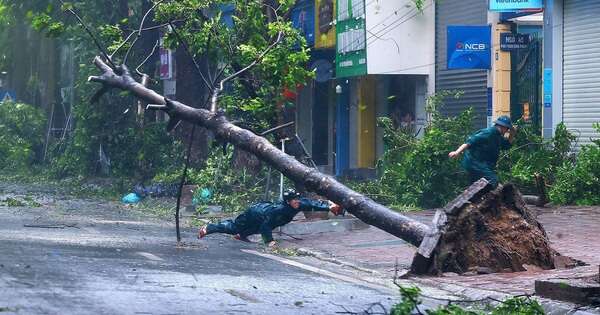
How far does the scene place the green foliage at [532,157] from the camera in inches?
763

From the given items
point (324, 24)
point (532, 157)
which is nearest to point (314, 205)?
point (532, 157)

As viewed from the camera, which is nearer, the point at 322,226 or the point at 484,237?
the point at 484,237

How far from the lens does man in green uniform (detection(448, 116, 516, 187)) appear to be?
1623 cm

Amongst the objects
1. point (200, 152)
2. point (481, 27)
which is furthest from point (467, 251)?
point (200, 152)

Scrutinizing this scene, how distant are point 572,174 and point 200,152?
430 inches

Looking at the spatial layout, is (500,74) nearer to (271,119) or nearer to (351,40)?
(351,40)

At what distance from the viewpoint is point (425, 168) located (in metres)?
20.1

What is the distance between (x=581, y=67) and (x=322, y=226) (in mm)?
6450

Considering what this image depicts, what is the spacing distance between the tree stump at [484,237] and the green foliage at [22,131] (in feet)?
94.2

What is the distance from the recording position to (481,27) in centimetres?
2269

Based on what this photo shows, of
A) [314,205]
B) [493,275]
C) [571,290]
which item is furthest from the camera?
[314,205]

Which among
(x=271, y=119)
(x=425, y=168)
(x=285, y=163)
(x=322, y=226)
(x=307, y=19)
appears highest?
(x=307, y=19)

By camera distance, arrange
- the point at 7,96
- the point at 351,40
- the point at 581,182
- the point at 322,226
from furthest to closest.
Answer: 1. the point at 7,96
2. the point at 351,40
3. the point at 581,182
4. the point at 322,226

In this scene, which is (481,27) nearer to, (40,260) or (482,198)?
(482,198)
